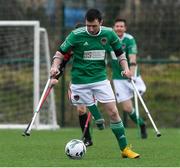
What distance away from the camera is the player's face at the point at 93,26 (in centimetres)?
1106

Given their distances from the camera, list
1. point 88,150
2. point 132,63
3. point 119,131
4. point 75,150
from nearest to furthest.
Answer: point 75,150 < point 119,131 < point 88,150 < point 132,63

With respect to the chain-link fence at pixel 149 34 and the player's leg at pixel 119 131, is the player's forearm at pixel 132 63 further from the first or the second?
the chain-link fence at pixel 149 34

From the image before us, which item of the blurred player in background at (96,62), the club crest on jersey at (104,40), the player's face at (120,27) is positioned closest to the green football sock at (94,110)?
the blurred player in background at (96,62)

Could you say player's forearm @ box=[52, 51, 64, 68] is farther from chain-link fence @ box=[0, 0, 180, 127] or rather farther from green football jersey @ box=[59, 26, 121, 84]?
chain-link fence @ box=[0, 0, 180, 127]

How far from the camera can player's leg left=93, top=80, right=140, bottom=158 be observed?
36.7ft

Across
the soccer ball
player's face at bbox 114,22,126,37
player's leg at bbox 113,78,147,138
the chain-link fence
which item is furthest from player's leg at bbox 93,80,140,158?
the chain-link fence

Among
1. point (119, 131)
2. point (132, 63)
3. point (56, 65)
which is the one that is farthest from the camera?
point (132, 63)

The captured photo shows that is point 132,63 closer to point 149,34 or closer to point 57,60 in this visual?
point 57,60

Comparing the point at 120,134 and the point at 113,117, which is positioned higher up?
the point at 113,117

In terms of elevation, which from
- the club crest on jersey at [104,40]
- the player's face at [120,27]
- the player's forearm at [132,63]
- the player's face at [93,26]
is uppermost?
the player's face at [93,26]

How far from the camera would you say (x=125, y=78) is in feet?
52.0

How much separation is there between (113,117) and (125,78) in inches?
182

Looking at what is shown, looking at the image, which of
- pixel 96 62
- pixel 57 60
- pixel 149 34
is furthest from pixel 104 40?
pixel 149 34

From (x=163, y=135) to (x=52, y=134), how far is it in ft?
7.11
